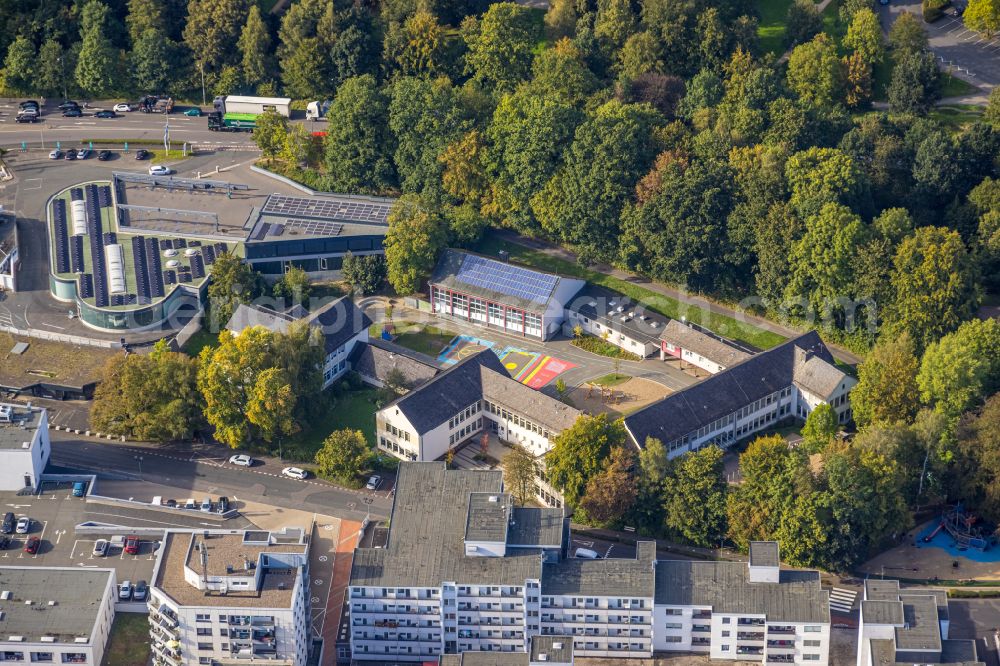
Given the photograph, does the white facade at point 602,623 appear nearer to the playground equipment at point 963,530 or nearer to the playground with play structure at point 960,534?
the playground with play structure at point 960,534

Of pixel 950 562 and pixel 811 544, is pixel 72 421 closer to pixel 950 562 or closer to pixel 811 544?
pixel 811 544

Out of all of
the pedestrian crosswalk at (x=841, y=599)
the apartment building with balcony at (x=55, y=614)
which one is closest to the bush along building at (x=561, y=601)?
the pedestrian crosswalk at (x=841, y=599)

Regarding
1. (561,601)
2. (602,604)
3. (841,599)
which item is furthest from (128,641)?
(841,599)

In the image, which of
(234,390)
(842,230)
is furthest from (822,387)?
(234,390)

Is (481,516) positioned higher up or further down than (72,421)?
higher up

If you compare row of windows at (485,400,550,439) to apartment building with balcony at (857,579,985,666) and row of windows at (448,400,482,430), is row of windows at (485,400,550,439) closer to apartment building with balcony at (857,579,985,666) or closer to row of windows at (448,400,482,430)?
row of windows at (448,400,482,430)

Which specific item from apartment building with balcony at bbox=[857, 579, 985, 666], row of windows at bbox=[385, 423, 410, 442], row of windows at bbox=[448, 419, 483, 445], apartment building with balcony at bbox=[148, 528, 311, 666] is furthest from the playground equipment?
apartment building with balcony at bbox=[148, 528, 311, 666]
